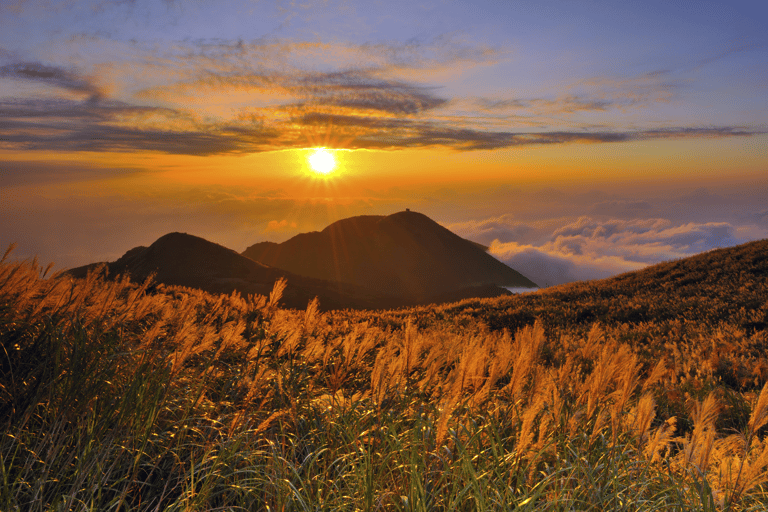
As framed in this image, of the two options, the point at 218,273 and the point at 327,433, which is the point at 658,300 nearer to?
the point at 327,433

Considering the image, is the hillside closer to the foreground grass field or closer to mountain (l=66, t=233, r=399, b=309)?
the foreground grass field

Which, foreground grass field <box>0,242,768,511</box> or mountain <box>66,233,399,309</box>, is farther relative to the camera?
mountain <box>66,233,399,309</box>

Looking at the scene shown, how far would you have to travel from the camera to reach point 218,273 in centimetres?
6288

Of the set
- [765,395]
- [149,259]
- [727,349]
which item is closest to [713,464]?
[765,395]

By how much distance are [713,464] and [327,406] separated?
3.14m

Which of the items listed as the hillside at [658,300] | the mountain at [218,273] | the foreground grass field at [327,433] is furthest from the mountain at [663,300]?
the mountain at [218,273]

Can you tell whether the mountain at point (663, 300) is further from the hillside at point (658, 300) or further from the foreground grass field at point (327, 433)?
the foreground grass field at point (327, 433)

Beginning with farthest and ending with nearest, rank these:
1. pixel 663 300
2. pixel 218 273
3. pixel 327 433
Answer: pixel 218 273
pixel 663 300
pixel 327 433

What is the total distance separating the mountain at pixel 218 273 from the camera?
57.0m

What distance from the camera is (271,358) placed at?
20.0 feet

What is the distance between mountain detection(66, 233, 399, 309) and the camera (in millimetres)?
57031

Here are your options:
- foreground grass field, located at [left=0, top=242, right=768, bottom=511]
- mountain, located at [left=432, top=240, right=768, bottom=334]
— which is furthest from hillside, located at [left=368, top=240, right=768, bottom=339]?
foreground grass field, located at [left=0, top=242, right=768, bottom=511]

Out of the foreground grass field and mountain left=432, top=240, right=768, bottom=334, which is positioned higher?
the foreground grass field

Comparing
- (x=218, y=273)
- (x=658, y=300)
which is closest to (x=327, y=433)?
(x=658, y=300)
